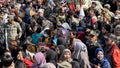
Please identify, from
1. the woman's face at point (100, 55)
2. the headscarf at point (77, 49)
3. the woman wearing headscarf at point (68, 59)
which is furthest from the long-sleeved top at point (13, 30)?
the woman's face at point (100, 55)

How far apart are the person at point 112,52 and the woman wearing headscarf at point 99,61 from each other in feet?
1.81

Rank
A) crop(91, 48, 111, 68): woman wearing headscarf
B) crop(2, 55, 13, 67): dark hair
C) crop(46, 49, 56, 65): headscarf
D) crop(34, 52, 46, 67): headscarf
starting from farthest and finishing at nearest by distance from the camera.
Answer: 1. crop(46, 49, 56, 65): headscarf
2. crop(34, 52, 46, 67): headscarf
3. crop(91, 48, 111, 68): woman wearing headscarf
4. crop(2, 55, 13, 67): dark hair

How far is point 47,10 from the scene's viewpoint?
18.5 metres

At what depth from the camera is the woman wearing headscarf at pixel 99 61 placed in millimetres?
9578

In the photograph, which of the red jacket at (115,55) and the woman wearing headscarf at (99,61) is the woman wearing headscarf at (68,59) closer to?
the woman wearing headscarf at (99,61)

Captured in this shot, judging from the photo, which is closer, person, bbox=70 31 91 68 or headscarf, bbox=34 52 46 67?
headscarf, bbox=34 52 46 67

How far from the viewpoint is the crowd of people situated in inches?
386

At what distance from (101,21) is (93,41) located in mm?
3555

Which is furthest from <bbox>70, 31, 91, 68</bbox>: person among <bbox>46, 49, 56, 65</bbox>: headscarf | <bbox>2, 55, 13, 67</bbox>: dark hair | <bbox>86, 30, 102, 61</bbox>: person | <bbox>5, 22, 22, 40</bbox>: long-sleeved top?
<bbox>5, 22, 22, 40</bbox>: long-sleeved top

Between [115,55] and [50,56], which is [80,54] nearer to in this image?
[50,56]

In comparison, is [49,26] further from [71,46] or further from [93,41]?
[93,41]

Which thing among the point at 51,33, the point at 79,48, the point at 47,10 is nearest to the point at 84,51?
the point at 79,48

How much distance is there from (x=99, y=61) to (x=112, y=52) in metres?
0.83

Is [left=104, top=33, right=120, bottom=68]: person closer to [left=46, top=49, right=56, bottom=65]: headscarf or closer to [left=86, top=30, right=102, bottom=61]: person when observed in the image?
[left=86, top=30, right=102, bottom=61]: person
